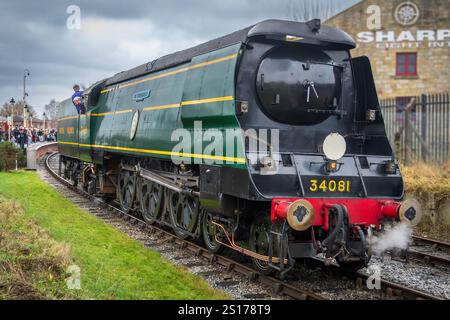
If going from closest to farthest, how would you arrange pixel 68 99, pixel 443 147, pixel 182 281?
pixel 182 281 < pixel 443 147 < pixel 68 99

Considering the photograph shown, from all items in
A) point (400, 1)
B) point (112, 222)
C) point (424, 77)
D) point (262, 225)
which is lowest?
point (112, 222)

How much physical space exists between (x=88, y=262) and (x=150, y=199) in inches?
154

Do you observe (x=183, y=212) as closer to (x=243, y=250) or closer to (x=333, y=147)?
(x=243, y=250)

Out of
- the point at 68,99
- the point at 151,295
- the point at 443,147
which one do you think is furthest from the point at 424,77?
the point at 151,295

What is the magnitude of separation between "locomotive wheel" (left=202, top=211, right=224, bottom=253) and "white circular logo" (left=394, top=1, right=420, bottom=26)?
25.5 meters

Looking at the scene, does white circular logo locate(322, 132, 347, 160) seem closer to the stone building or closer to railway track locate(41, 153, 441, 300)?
railway track locate(41, 153, 441, 300)

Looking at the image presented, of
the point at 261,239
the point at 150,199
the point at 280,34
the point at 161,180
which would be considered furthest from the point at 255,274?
the point at 150,199

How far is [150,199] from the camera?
11344 mm

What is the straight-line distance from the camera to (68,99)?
18.2 m

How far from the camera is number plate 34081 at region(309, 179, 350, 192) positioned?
678cm


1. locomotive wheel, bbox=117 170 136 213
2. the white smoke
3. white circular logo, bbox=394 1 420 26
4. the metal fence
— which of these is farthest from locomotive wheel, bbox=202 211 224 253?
white circular logo, bbox=394 1 420 26

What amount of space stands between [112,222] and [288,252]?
22.6 ft
